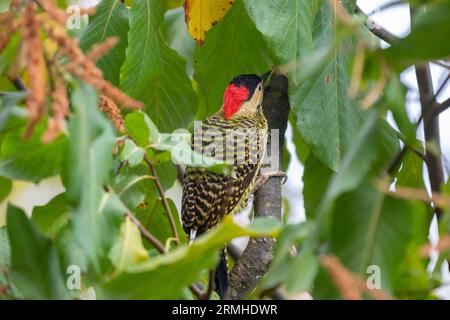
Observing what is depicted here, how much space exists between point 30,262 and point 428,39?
73 centimetres

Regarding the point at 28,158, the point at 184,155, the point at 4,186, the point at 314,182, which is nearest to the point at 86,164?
the point at 28,158

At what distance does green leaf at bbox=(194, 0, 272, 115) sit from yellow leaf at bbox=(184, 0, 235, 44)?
6 cm

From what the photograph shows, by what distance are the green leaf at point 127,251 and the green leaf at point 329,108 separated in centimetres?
110

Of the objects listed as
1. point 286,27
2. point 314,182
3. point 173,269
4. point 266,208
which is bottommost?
point 266,208

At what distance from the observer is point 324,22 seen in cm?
265

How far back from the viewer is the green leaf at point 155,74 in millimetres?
2701

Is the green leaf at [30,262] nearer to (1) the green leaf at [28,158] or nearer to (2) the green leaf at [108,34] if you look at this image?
(1) the green leaf at [28,158]

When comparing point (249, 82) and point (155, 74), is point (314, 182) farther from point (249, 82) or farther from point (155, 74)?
point (249, 82)

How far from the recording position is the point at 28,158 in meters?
1.59

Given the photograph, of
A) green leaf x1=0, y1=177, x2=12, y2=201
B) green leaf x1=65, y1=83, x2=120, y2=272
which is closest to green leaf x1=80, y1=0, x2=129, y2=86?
green leaf x1=0, y1=177, x2=12, y2=201

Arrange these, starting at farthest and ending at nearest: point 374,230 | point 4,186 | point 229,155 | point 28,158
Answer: point 229,155
point 4,186
point 28,158
point 374,230
